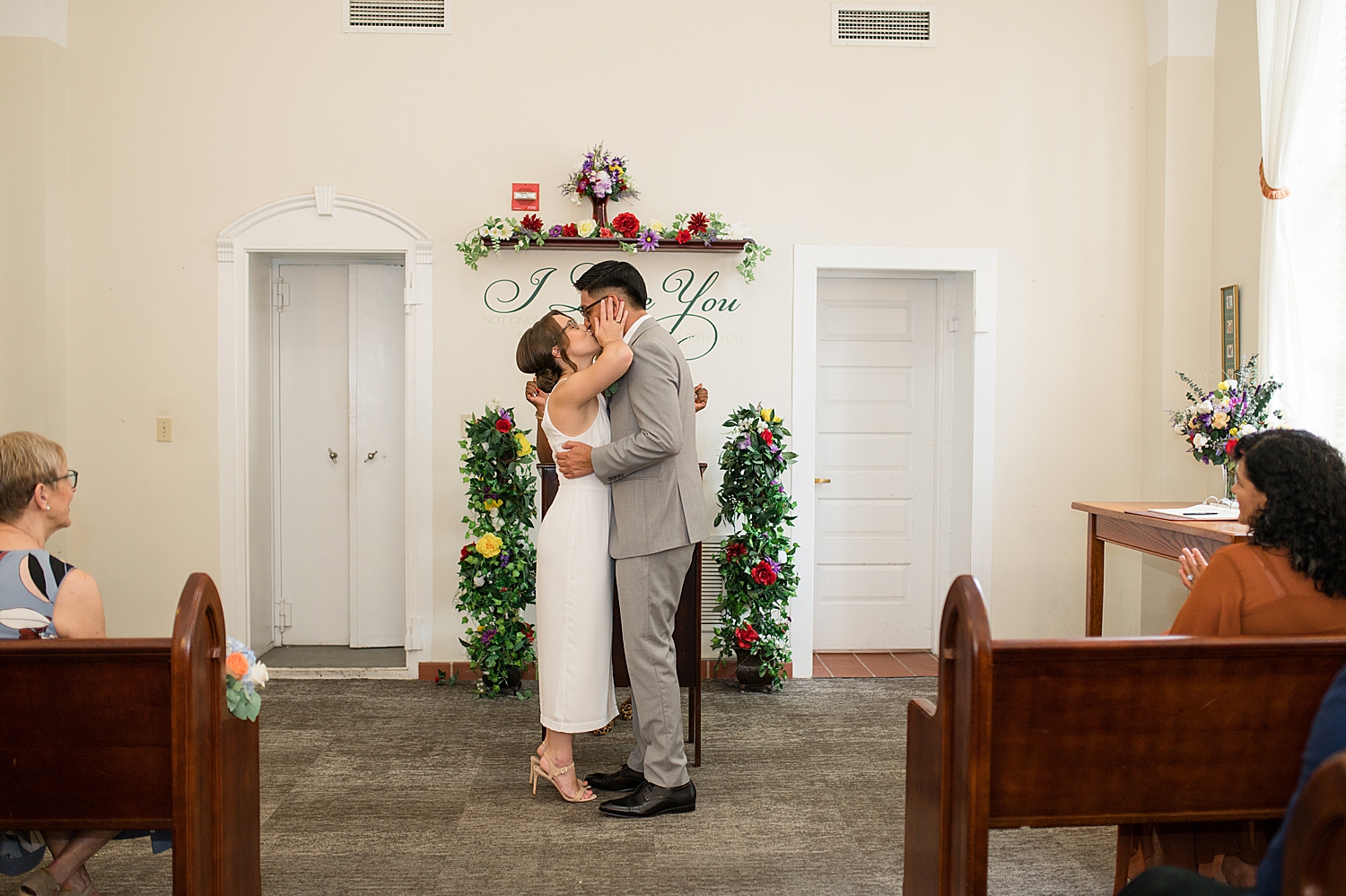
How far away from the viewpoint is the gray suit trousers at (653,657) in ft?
9.46

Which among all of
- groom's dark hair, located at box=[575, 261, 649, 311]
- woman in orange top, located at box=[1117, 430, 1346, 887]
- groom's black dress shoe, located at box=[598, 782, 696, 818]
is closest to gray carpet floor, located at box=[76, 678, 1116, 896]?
groom's black dress shoe, located at box=[598, 782, 696, 818]

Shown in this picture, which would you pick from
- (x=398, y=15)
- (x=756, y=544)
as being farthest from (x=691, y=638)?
(x=398, y=15)

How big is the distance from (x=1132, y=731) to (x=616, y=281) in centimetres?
194

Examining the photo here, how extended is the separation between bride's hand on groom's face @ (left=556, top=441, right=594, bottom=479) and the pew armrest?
125 centimetres

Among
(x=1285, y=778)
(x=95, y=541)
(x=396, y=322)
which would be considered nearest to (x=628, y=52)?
(x=396, y=322)

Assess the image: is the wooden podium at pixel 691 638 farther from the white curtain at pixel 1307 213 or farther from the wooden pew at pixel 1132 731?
the white curtain at pixel 1307 213

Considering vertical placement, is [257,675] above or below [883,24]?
below

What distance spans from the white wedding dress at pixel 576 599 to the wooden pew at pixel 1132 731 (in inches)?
54.6

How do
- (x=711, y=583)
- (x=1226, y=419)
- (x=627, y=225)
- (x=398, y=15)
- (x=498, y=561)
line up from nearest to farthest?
(x=1226, y=419)
(x=498, y=561)
(x=627, y=225)
(x=398, y=15)
(x=711, y=583)


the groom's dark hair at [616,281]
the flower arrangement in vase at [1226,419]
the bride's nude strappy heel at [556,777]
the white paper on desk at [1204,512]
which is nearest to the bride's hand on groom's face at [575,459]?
the groom's dark hair at [616,281]

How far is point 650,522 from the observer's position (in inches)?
113

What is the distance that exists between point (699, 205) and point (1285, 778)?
3.58m

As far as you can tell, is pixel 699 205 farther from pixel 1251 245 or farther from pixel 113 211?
pixel 113 211

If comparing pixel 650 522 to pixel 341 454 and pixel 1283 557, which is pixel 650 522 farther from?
pixel 341 454
